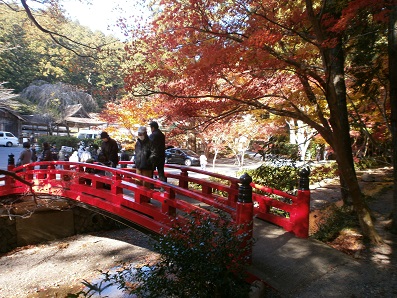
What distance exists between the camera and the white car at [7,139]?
1108 inches

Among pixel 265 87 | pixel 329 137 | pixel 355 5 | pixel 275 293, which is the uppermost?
pixel 355 5

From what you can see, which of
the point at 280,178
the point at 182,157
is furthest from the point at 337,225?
the point at 182,157

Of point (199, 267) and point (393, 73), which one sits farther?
point (393, 73)

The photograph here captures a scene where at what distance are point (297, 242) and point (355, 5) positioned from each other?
13.1 ft

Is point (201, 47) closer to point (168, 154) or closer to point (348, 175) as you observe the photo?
point (348, 175)

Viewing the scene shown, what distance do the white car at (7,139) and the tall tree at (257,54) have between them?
89.8ft

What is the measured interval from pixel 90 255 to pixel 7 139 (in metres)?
26.5

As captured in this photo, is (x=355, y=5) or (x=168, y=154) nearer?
(x=355, y=5)

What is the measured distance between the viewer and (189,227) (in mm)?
3297

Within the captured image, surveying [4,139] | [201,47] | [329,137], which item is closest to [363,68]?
[329,137]

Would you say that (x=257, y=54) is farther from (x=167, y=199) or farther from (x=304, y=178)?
(x=167, y=199)

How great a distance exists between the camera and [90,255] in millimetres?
7523

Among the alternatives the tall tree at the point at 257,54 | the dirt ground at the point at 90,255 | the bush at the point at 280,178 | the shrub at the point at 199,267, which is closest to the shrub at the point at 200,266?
the shrub at the point at 199,267

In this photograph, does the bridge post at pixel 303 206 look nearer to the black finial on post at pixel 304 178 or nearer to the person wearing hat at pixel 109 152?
the black finial on post at pixel 304 178
